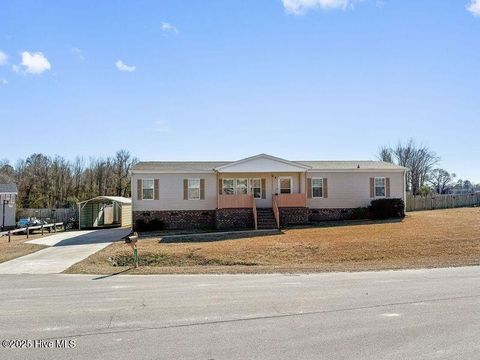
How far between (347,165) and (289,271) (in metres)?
18.4

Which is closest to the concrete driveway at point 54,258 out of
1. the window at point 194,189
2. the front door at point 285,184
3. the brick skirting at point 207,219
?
the brick skirting at point 207,219

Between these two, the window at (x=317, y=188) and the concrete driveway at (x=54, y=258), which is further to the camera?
the window at (x=317, y=188)

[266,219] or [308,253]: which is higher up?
[266,219]

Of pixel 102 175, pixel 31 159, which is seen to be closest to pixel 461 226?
pixel 102 175

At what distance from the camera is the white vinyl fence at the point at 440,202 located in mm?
37987

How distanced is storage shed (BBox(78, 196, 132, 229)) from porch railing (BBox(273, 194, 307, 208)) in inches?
598

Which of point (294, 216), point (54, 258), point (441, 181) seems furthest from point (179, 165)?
point (441, 181)

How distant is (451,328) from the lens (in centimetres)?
632

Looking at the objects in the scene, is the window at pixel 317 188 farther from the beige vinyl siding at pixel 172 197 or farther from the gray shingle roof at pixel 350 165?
the beige vinyl siding at pixel 172 197

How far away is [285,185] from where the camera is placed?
1137 inches

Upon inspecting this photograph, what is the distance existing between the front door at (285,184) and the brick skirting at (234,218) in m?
3.04

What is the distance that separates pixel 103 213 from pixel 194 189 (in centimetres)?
1455

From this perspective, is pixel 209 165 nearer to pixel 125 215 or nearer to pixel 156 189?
pixel 156 189

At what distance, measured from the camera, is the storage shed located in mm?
35938
